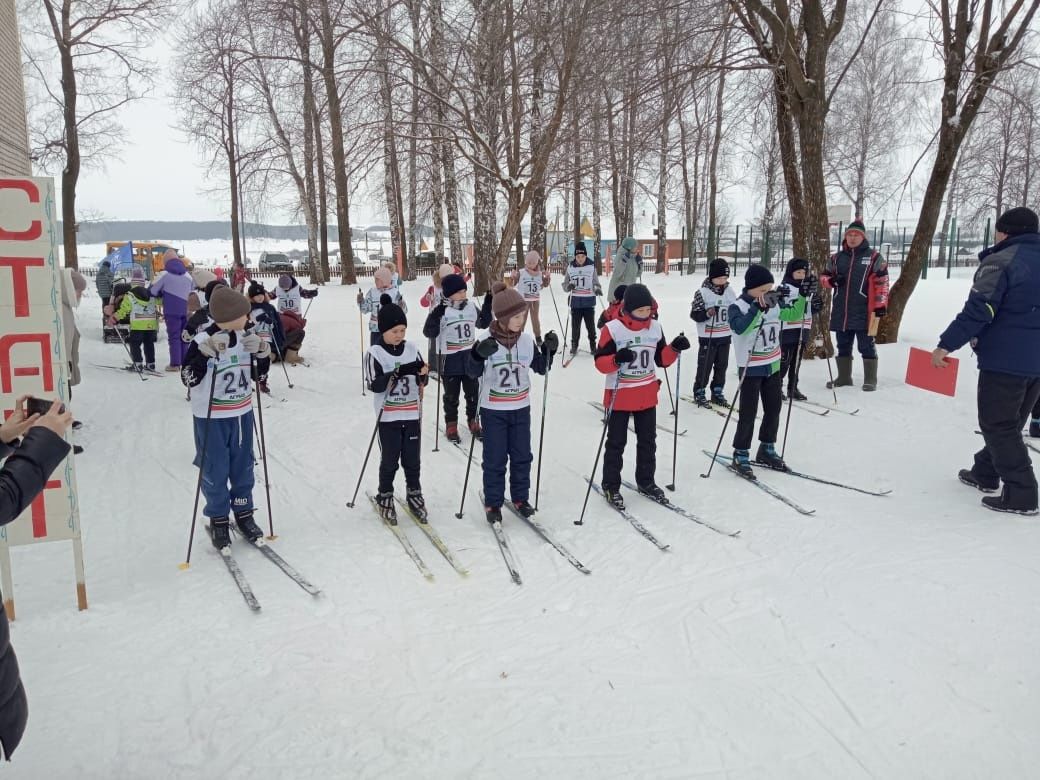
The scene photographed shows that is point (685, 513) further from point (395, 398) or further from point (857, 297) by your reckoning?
point (857, 297)

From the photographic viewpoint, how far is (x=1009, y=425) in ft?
16.5

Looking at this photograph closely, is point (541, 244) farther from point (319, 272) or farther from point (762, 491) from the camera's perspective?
point (762, 491)

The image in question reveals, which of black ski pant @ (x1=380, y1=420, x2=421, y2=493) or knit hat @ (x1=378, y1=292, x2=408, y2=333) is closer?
knit hat @ (x1=378, y1=292, x2=408, y2=333)

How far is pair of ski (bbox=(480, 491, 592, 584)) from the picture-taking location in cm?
459

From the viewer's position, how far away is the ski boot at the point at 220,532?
489 centimetres

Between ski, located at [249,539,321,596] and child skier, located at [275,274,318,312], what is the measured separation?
693 centimetres

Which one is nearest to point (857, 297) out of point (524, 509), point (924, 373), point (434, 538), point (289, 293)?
point (924, 373)

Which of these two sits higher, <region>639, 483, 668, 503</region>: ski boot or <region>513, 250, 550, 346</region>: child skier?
<region>513, 250, 550, 346</region>: child skier

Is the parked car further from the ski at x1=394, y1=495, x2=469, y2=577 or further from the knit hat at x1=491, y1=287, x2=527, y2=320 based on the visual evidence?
the knit hat at x1=491, y1=287, x2=527, y2=320

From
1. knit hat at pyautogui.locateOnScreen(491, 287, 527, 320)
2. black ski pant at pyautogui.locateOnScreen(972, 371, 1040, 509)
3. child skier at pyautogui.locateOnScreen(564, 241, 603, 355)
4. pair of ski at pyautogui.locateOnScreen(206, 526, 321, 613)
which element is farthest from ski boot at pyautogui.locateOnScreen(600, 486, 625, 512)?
child skier at pyautogui.locateOnScreen(564, 241, 603, 355)

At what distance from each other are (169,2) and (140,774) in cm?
1972

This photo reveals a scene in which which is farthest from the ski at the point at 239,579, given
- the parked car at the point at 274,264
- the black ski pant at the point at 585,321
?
the parked car at the point at 274,264

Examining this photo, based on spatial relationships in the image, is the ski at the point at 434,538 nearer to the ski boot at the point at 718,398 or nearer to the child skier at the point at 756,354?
the child skier at the point at 756,354

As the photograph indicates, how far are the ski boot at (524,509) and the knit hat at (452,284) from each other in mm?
2427
